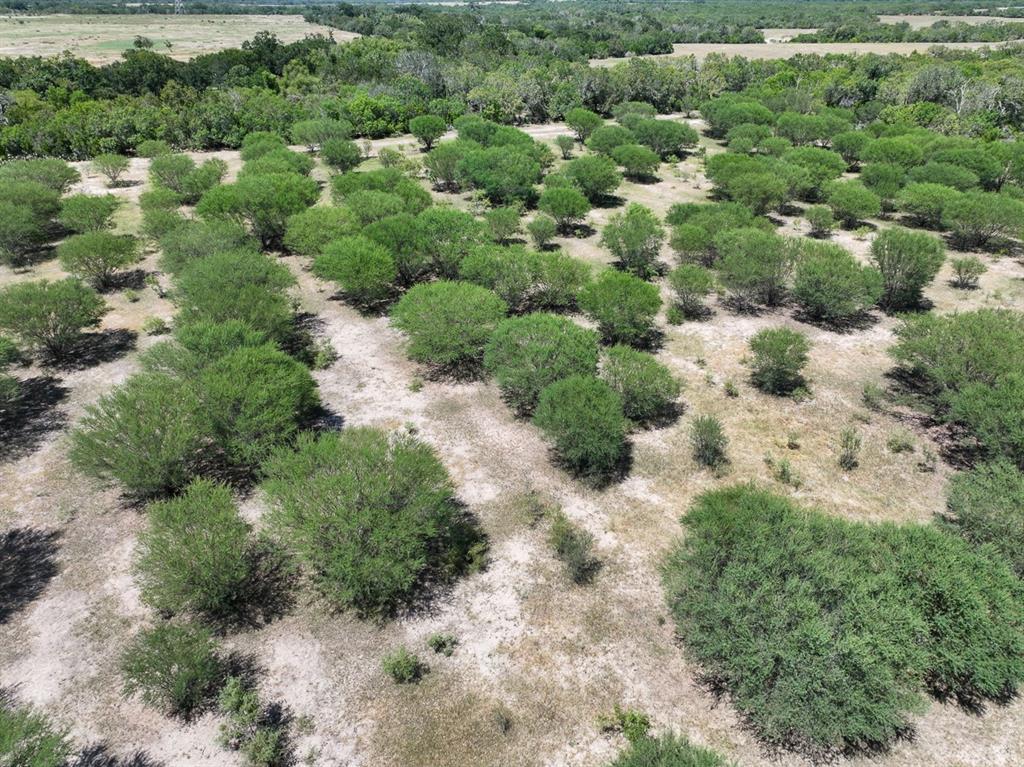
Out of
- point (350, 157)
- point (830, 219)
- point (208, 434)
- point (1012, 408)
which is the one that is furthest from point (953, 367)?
point (350, 157)

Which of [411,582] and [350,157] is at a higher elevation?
[350,157]

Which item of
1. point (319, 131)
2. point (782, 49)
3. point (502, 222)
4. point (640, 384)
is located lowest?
point (640, 384)

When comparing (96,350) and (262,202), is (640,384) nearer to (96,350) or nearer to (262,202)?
(96,350)

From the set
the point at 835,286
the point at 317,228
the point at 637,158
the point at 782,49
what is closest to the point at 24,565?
the point at 317,228

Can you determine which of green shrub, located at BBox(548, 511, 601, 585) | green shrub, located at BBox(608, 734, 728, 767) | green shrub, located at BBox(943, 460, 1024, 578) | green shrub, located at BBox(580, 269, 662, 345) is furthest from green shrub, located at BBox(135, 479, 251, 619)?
green shrub, located at BBox(943, 460, 1024, 578)

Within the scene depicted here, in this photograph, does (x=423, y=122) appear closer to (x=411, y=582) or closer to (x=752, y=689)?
(x=411, y=582)

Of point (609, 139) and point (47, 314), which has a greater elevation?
point (609, 139)

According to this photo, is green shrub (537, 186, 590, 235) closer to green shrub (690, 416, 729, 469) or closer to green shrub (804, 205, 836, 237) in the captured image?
green shrub (804, 205, 836, 237)

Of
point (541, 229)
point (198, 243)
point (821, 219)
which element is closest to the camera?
point (198, 243)
